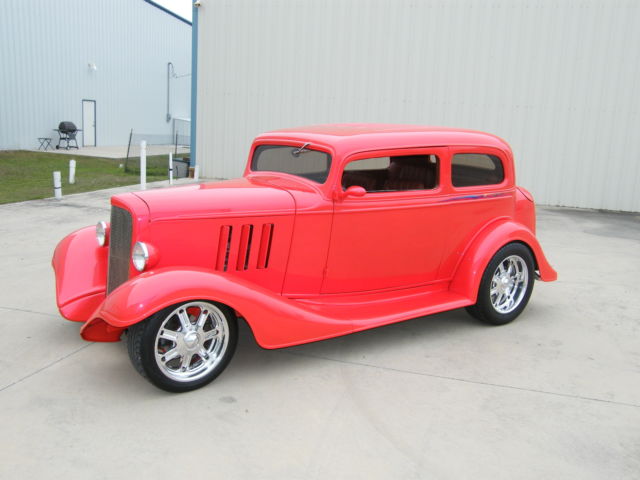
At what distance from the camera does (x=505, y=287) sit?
16.1 feet

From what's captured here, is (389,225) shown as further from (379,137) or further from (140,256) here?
(140,256)

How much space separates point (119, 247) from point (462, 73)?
993 centimetres

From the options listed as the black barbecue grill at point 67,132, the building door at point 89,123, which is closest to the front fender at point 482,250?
the black barbecue grill at point 67,132

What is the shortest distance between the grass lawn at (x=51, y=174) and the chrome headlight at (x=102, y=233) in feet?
22.2

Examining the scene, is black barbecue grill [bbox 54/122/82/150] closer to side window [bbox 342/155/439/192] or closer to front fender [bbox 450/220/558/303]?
side window [bbox 342/155/439/192]

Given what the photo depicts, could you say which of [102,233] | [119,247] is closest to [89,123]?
[102,233]

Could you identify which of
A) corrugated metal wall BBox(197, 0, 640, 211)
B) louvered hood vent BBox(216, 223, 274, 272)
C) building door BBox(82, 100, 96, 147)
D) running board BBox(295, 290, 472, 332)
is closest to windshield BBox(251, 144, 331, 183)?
louvered hood vent BBox(216, 223, 274, 272)

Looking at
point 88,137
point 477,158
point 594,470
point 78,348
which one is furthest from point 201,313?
point 88,137

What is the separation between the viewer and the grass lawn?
37.5 feet

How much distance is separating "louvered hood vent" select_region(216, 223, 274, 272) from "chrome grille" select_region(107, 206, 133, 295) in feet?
1.96

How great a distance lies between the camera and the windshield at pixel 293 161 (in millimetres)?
4246

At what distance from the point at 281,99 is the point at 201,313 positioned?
1042 centimetres

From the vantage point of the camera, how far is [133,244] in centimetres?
362

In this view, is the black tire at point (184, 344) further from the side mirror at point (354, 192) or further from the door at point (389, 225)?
the side mirror at point (354, 192)
